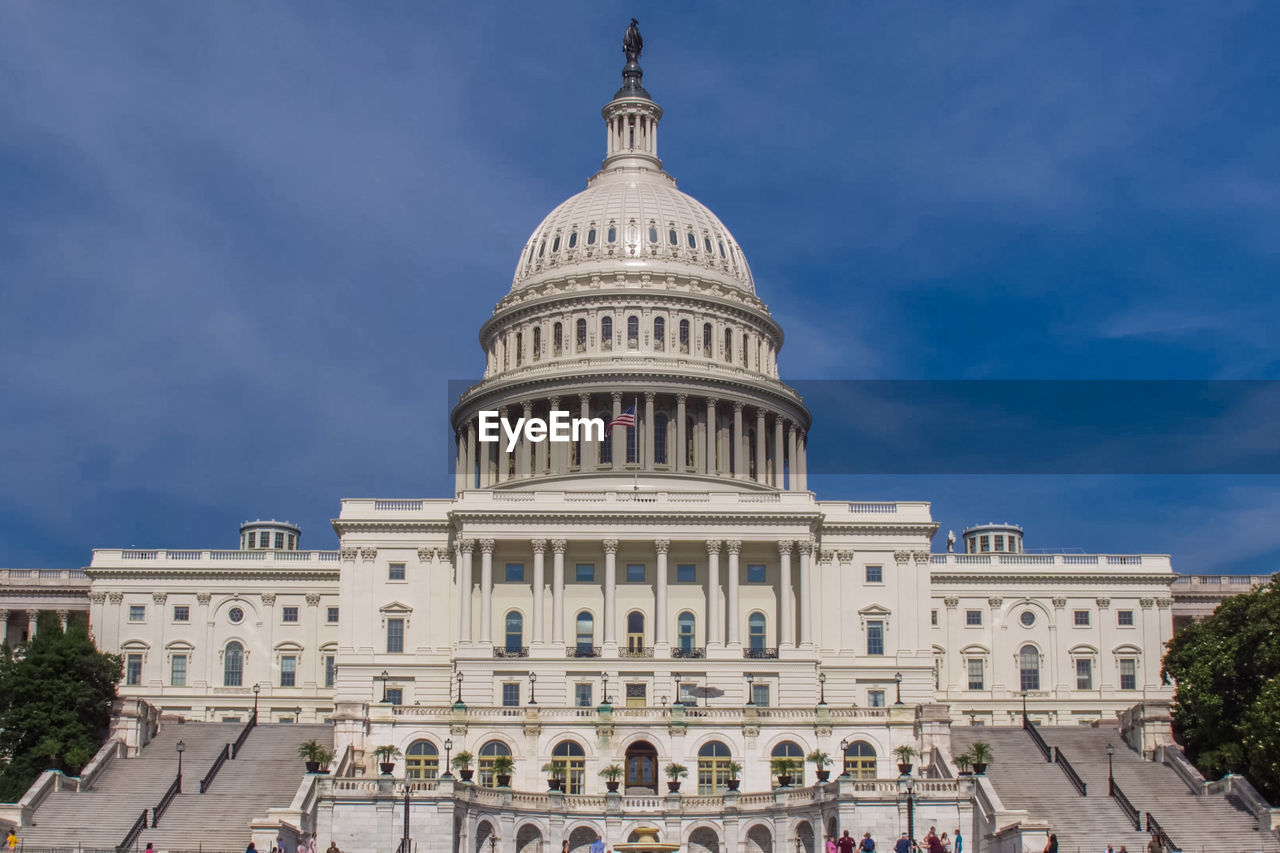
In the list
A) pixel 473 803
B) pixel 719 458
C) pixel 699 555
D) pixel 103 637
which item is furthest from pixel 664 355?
pixel 473 803

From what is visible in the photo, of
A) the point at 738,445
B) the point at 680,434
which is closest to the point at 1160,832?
the point at 680,434

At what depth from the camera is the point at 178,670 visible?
117m

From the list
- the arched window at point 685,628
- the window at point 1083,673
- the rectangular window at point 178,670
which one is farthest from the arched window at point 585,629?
the window at point 1083,673

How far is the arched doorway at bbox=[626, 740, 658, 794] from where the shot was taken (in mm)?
87188

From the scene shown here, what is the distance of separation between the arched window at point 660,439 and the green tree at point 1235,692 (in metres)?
45.5

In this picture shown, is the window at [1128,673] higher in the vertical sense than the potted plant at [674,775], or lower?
higher

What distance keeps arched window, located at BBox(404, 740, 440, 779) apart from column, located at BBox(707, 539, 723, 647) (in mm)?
21370

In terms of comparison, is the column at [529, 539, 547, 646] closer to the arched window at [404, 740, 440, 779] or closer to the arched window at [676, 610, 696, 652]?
the arched window at [676, 610, 696, 652]

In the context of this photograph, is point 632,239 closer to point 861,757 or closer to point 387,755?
point 861,757

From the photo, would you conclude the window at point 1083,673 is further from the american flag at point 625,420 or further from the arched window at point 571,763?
the arched window at point 571,763

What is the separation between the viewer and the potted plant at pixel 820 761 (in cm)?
7819

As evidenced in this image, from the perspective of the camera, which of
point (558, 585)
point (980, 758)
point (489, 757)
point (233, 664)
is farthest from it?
point (233, 664)

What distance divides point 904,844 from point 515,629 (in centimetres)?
4557

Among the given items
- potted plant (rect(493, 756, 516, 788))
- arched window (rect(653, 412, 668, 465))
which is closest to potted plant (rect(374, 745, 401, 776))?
potted plant (rect(493, 756, 516, 788))
